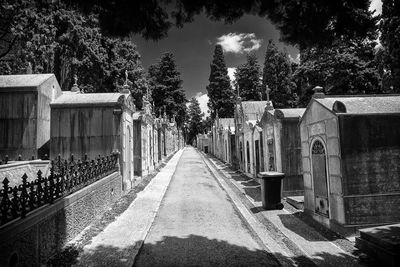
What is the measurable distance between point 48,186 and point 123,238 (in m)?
2.64

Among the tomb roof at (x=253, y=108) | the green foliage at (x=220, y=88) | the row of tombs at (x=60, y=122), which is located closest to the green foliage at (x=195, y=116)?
the green foliage at (x=220, y=88)

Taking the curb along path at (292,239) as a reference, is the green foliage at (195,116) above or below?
above

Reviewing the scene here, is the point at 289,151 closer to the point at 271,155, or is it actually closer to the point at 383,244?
the point at 271,155

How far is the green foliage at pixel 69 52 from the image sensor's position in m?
21.5

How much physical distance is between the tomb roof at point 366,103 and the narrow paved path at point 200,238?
4.93 meters

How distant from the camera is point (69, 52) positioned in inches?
1081

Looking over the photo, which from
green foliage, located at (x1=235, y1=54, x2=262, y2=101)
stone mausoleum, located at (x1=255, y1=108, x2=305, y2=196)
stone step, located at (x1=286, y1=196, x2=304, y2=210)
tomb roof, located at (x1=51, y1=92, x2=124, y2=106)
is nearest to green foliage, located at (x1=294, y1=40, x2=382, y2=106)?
stone mausoleum, located at (x1=255, y1=108, x2=305, y2=196)

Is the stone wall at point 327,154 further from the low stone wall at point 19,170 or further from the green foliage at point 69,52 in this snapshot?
the green foliage at point 69,52

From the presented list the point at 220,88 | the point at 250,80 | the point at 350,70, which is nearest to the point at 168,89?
the point at 220,88

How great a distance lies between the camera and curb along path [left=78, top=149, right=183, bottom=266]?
6453 mm

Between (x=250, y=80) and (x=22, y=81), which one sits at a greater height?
(x=250, y=80)

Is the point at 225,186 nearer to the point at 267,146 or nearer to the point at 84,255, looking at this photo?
the point at 267,146

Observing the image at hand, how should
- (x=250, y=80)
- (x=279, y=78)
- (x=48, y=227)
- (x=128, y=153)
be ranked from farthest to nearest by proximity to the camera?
(x=250, y=80), (x=279, y=78), (x=128, y=153), (x=48, y=227)

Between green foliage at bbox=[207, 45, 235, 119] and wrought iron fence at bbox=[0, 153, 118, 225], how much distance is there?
5852cm
